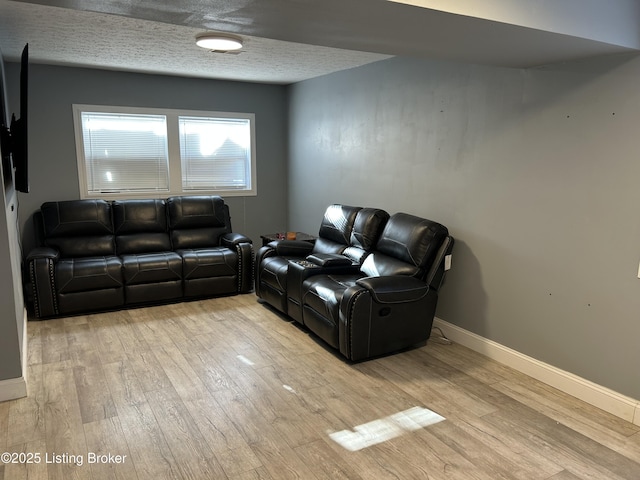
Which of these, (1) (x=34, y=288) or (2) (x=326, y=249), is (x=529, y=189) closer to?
(2) (x=326, y=249)

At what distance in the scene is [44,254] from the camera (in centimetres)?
408

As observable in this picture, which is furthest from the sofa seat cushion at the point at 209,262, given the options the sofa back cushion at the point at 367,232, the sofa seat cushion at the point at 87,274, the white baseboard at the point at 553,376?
the white baseboard at the point at 553,376

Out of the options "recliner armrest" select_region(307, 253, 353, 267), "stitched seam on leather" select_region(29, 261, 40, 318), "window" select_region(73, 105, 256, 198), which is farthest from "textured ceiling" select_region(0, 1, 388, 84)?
"stitched seam on leather" select_region(29, 261, 40, 318)

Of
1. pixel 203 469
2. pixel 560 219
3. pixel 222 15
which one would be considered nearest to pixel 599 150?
pixel 560 219

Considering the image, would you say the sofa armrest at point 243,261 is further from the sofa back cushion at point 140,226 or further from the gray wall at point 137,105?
the gray wall at point 137,105

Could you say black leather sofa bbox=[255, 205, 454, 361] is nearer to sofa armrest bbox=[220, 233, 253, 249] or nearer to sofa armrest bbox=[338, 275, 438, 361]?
sofa armrest bbox=[338, 275, 438, 361]

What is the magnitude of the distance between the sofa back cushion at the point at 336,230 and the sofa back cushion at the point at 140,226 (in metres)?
1.77

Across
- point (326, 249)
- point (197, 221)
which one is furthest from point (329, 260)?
point (197, 221)

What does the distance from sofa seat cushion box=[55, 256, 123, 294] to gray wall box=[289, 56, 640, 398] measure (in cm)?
259

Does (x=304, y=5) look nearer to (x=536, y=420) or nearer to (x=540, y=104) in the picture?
(x=540, y=104)

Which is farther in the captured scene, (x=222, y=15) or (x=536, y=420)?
(x=536, y=420)

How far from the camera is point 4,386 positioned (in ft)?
8.86

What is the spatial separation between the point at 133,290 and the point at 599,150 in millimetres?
3990

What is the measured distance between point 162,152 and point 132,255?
55.7 inches
